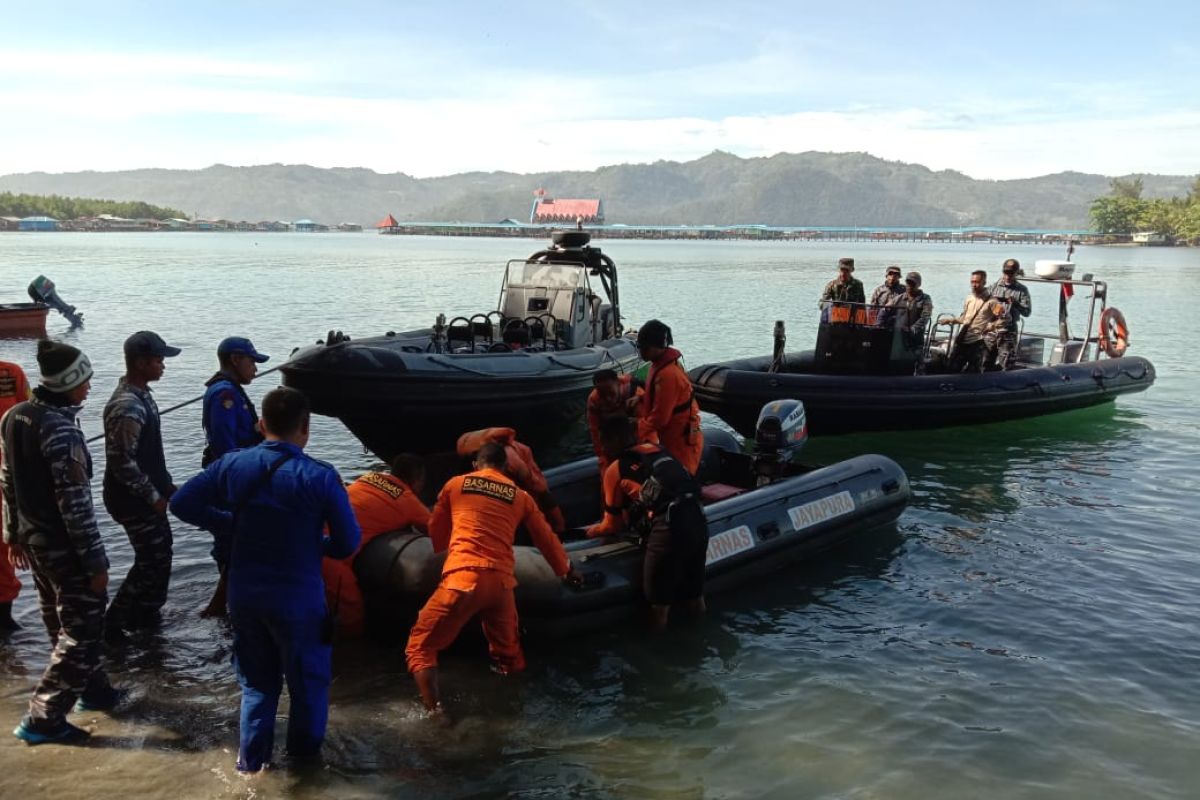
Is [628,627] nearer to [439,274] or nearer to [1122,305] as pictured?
[1122,305]

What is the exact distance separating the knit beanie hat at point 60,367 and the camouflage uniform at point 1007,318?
35.5 ft

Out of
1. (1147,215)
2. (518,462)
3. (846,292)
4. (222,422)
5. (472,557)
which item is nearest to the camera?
(472,557)

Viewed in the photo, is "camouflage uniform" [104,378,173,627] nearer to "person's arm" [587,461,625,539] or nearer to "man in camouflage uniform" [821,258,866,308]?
"person's arm" [587,461,625,539]

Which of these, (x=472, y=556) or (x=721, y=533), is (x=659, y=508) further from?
(x=472, y=556)

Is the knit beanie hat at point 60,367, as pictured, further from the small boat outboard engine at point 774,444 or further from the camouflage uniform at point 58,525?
the small boat outboard engine at point 774,444

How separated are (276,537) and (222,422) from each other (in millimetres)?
2001

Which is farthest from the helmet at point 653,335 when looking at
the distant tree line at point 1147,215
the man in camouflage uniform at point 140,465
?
the distant tree line at point 1147,215

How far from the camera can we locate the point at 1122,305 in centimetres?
3534

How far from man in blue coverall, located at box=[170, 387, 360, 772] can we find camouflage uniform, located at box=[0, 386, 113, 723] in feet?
2.81

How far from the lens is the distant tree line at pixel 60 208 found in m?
150

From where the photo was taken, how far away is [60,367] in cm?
422

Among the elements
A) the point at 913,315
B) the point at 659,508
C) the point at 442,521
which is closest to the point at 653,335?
the point at 659,508

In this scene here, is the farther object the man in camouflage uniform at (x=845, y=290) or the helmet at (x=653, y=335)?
the man in camouflage uniform at (x=845, y=290)

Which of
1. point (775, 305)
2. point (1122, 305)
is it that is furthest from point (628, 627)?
point (1122, 305)
